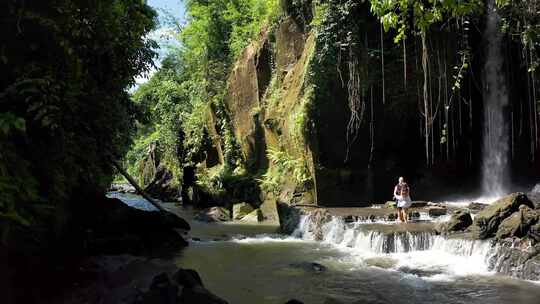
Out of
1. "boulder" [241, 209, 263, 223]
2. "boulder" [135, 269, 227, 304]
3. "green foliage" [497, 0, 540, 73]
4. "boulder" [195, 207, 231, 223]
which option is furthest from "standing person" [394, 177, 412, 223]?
"boulder" [195, 207, 231, 223]

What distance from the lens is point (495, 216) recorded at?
11.3 meters

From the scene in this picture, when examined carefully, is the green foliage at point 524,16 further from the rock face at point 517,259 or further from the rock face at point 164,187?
the rock face at point 164,187

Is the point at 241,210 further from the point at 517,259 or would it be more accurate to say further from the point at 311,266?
the point at 517,259

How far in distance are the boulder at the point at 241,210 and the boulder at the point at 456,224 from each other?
32.9 ft

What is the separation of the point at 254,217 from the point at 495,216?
10.6 m

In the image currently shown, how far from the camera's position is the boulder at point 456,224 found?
1215cm

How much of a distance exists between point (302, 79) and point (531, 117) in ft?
27.4

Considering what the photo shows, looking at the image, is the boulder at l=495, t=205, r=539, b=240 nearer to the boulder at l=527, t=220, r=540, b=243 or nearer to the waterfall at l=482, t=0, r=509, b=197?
the boulder at l=527, t=220, r=540, b=243

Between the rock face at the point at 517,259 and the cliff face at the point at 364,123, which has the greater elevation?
the cliff face at the point at 364,123

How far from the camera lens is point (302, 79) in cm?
1962

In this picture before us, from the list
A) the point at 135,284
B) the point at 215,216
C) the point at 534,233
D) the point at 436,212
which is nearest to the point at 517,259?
the point at 534,233

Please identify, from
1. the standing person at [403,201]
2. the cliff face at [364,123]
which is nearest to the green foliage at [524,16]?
the cliff face at [364,123]

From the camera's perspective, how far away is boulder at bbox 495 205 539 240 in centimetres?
1038

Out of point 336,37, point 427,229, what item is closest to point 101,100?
point 427,229
